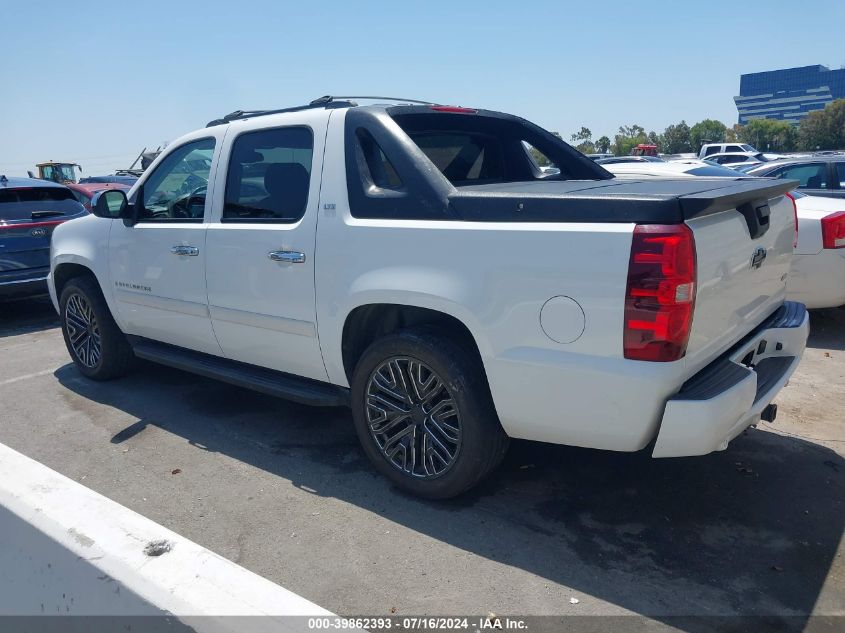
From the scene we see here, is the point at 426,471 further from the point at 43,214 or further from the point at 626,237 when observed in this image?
the point at 43,214

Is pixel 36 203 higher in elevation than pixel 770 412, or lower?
higher

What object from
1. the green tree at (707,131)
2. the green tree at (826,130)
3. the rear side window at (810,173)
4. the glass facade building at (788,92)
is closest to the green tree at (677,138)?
the green tree at (707,131)

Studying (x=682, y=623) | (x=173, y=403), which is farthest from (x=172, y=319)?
(x=682, y=623)

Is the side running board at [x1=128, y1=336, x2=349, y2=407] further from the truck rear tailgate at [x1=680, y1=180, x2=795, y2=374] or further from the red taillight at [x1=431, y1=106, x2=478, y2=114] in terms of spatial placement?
the truck rear tailgate at [x1=680, y1=180, x2=795, y2=374]

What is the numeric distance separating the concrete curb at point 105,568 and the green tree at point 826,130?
5716 cm

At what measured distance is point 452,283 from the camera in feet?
10.7

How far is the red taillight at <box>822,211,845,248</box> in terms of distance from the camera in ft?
20.8

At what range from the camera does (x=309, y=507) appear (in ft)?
12.0

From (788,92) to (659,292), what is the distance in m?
147

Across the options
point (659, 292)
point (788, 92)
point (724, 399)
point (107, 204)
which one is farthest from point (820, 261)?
point (788, 92)

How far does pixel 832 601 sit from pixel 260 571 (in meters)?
2.32

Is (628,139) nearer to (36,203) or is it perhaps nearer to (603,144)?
(603,144)

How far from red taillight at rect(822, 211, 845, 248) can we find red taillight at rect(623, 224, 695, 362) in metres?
4.35

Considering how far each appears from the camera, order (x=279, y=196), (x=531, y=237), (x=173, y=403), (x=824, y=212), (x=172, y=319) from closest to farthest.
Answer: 1. (x=531, y=237)
2. (x=279, y=196)
3. (x=172, y=319)
4. (x=173, y=403)
5. (x=824, y=212)
